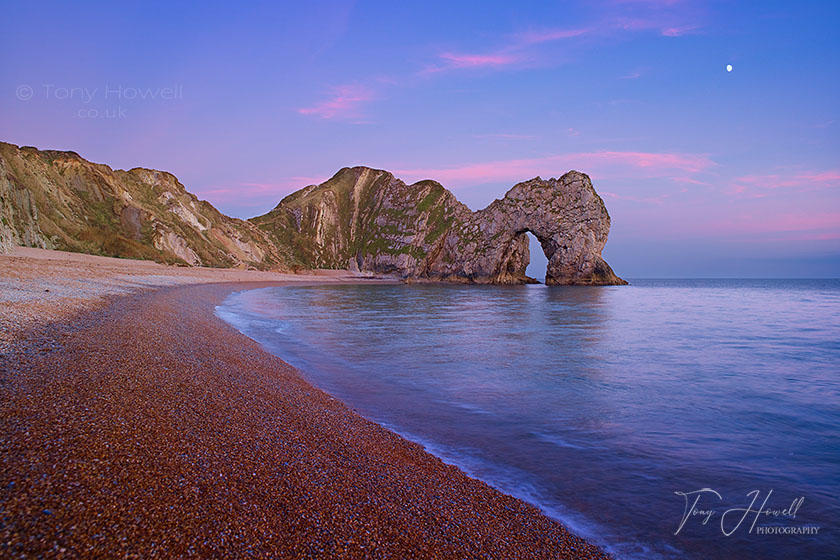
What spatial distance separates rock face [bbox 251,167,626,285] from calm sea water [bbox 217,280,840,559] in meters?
70.9

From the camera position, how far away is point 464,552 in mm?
3916

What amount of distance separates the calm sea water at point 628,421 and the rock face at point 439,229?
233 ft

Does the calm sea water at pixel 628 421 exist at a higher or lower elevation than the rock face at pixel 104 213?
lower

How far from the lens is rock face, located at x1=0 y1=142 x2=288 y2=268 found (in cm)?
5291

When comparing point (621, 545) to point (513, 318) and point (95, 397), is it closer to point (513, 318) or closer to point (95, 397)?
point (95, 397)

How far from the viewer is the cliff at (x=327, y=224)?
61500mm

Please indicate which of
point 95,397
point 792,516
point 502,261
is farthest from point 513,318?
point 502,261

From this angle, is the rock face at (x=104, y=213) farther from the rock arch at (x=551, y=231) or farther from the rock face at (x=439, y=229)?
the rock arch at (x=551, y=231)

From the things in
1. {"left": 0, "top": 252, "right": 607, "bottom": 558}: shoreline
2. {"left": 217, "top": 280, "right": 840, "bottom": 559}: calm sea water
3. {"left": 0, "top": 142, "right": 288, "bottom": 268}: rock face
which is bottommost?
{"left": 217, "top": 280, "right": 840, "bottom": 559}: calm sea water

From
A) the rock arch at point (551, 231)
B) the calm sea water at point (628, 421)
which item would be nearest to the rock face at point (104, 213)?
the calm sea water at point (628, 421)

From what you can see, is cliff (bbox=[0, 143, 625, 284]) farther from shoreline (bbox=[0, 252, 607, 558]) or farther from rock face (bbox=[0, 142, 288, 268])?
shoreline (bbox=[0, 252, 607, 558])

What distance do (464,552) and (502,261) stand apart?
324 feet

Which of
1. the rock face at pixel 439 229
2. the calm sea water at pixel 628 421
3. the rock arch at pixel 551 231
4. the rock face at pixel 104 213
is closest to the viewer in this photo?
the calm sea water at pixel 628 421

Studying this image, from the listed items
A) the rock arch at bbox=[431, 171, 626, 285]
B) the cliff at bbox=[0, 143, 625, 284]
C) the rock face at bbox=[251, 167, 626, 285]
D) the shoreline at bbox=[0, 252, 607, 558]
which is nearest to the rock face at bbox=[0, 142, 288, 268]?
the cliff at bbox=[0, 143, 625, 284]
